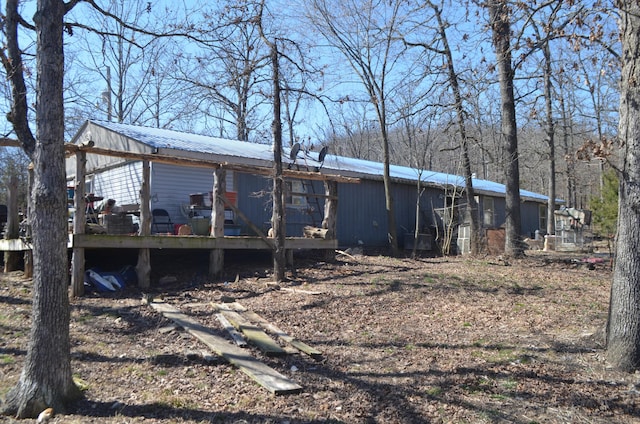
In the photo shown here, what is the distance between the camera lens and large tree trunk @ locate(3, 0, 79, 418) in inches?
169

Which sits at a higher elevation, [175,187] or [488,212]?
[175,187]

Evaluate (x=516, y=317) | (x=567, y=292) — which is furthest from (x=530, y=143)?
(x=516, y=317)

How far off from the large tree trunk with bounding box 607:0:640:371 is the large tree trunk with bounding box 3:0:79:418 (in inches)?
209

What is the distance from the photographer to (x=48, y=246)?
432 centimetres

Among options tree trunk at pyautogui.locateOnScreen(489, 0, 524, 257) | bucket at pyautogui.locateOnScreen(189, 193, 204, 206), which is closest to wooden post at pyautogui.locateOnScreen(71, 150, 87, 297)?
bucket at pyautogui.locateOnScreen(189, 193, 204, 206)

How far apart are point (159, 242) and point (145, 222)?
45cm

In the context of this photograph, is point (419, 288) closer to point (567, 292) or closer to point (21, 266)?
point (567, 292)

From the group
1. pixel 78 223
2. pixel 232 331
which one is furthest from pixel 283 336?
pixel 78 223

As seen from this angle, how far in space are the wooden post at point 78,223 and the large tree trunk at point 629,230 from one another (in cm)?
756

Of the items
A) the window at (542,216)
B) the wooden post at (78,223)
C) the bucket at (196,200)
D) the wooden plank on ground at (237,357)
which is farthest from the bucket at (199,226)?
the window at (542,216)

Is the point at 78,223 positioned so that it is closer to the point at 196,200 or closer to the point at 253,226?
the point at 253,226

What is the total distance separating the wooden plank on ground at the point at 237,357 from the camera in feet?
15.8

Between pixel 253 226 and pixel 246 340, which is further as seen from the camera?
pixel 253 226

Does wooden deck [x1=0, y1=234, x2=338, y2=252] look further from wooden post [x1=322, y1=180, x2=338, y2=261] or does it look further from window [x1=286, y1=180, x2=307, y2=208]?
window [x1=286, y1=180, x2=307, y2=208]
